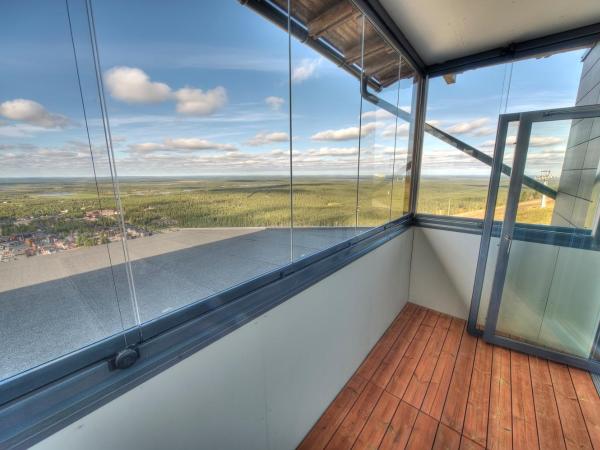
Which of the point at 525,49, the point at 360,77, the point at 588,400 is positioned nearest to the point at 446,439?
the point at 588,400

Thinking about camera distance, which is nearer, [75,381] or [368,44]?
[75,381]

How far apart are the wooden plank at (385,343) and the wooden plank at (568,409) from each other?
109cm

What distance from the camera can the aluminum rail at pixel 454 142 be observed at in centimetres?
197

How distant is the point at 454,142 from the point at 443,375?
208cm

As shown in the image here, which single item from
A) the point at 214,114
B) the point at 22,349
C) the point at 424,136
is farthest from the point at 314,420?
the point at 424,136

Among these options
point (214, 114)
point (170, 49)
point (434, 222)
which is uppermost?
point (170, 49)

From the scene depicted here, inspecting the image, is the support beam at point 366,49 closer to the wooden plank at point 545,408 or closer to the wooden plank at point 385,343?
the wooden plank at point 385,343

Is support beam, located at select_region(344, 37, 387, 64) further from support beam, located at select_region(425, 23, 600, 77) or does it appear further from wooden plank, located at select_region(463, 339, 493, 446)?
wooden plank, located at select_region(463, 339, 493, 446)

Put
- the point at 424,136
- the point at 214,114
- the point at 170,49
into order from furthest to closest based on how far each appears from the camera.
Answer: the point at 424,136, the point at 214,114, the point at 170,49

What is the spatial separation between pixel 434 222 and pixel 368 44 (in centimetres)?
181

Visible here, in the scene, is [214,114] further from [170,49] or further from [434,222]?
[434,222]

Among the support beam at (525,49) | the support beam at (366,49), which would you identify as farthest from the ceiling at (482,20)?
the support beam at (366,49)

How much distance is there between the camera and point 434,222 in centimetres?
274

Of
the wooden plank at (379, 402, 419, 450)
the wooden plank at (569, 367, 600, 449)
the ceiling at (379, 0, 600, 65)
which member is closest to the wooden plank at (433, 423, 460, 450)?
the wooden plank at (379, 402, 419, 450)
